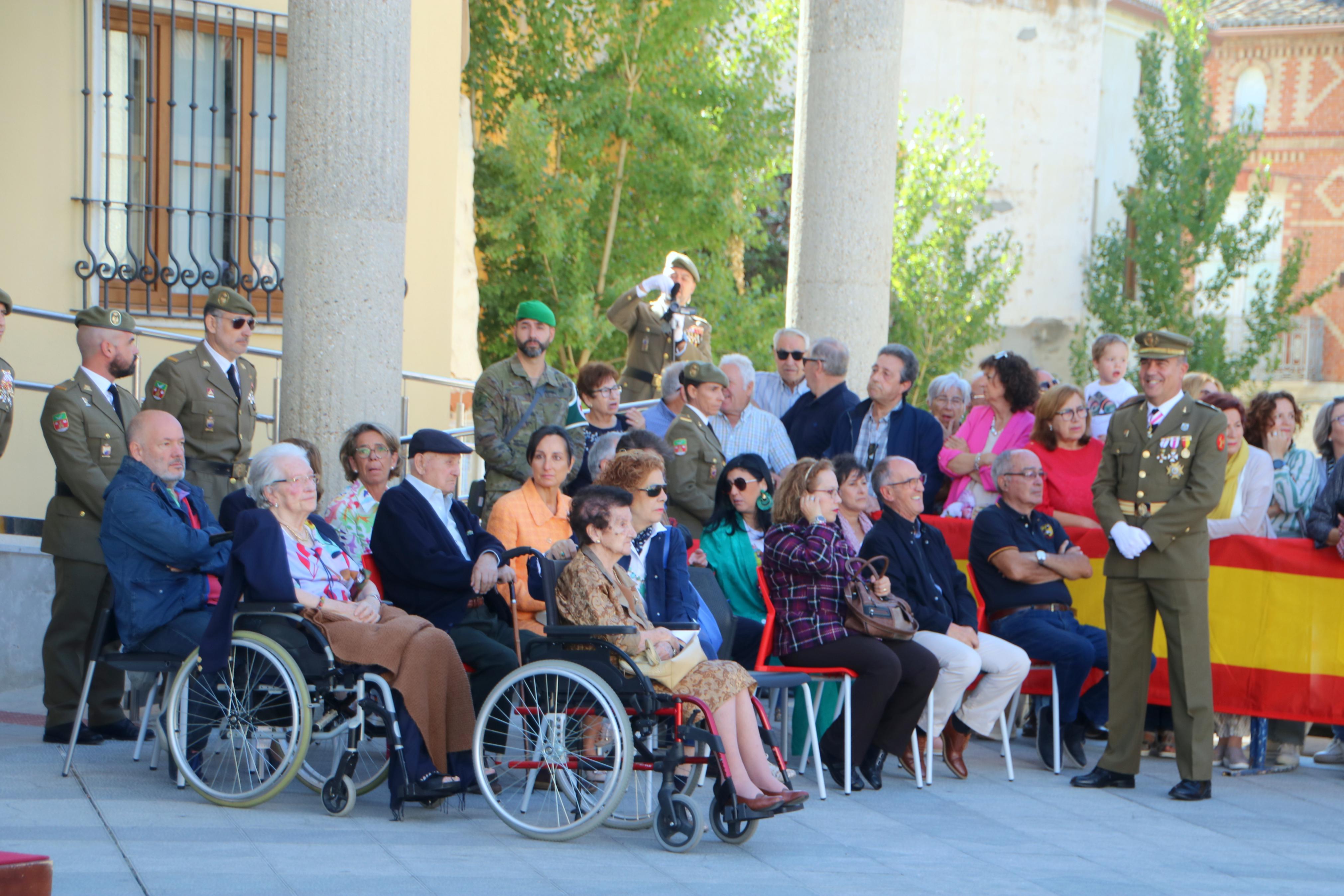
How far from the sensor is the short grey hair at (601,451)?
7.66 m

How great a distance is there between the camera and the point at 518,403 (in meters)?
8.14

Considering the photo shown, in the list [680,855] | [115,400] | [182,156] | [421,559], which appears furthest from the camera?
[182,156]

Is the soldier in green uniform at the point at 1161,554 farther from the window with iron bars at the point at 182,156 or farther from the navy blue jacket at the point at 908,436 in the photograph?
the window with iron bars at the point at 182,156

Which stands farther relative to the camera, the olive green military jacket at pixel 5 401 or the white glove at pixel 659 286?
the white glove at pixel 659 286

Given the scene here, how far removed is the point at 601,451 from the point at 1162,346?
8.88 ft

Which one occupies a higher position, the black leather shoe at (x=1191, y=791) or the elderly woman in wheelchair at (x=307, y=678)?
the elderly woman in wheelchair at (x=307, y=678)

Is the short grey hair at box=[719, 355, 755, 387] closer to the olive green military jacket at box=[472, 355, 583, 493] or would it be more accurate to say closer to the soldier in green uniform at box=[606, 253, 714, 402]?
the olive green military jacket at box=[472, 355, 583, 493]

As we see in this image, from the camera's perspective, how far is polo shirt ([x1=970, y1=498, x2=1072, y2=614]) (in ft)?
25.0

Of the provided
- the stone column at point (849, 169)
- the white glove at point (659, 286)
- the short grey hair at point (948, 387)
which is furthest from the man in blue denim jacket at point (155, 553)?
the white glove at point (659, 286)

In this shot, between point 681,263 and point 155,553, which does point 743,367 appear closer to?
point 681,263

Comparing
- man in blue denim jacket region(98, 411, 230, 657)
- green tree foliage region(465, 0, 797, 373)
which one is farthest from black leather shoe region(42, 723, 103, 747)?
green tree foliage region(465, 0, 797, 373)

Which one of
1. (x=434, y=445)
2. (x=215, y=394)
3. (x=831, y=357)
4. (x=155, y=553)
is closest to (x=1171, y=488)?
(x=831, y=357)

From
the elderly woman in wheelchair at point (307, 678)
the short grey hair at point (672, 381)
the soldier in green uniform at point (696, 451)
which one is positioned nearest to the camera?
the elderly woman in wheelchair at point (307, 678)

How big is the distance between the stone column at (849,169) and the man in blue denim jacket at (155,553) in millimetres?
4711
